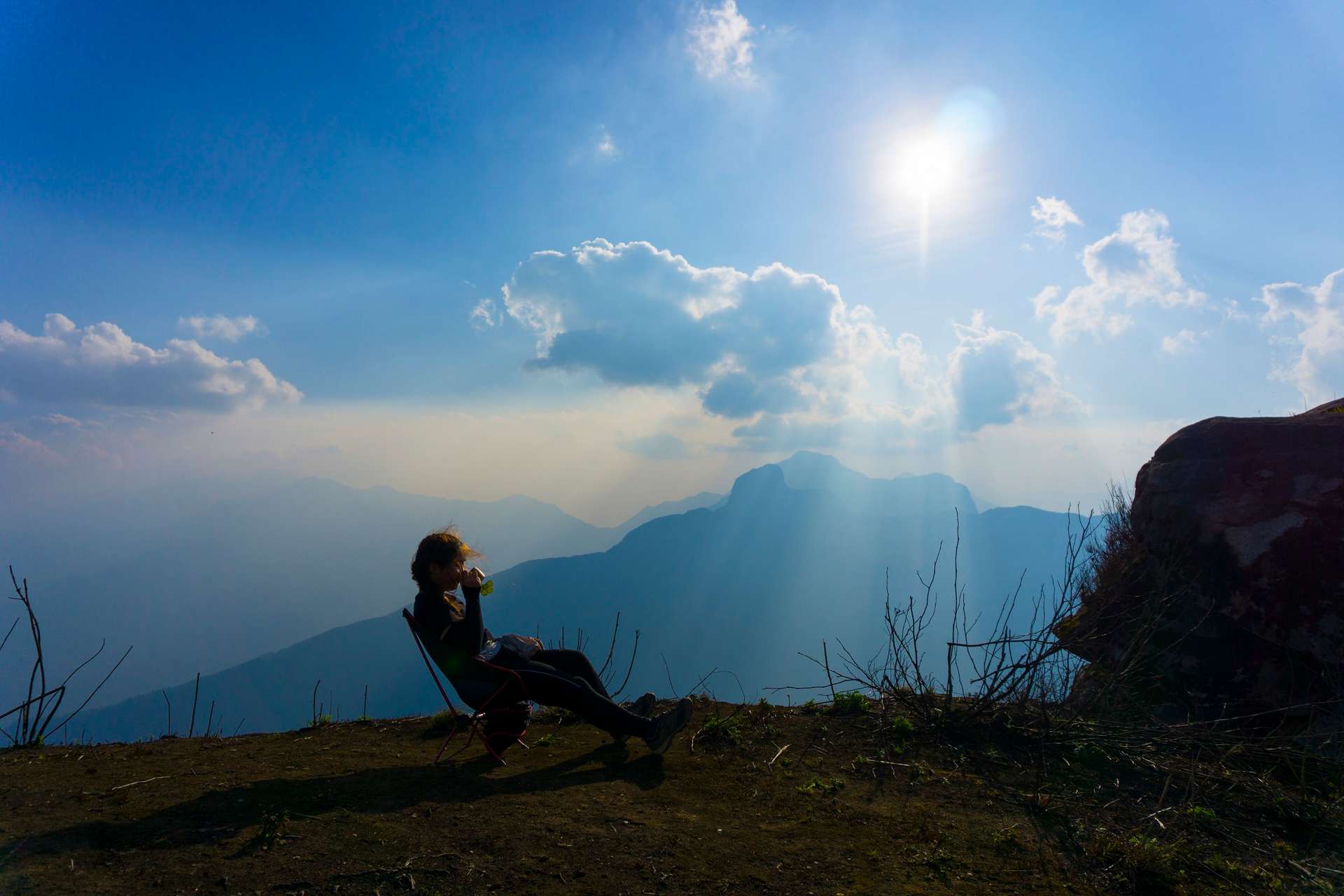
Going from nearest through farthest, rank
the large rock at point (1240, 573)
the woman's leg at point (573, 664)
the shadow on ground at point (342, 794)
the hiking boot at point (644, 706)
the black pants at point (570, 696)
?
the shadow on ground at point (342, 794) < the black pants at point (570, 696) < the woman's leg at point (573, 664) < the hiking boot at point (644, 706) < the large rock at point (1240, 573)

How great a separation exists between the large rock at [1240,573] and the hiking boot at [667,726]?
12.0 feet

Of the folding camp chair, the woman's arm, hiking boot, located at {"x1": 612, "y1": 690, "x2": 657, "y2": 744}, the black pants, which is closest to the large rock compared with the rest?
hiking boot, located at {"x1": 612, "y1": 690, "x2": 657, "y2": 744}

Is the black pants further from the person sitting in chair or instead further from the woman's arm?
the woman's arm

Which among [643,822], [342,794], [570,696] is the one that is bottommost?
[643,822]

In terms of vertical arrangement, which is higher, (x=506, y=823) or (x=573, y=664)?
(x=573, y=664)

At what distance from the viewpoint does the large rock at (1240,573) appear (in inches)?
230

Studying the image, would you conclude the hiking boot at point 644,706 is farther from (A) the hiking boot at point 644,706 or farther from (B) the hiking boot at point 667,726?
(B) the hiking boot at point 667,726

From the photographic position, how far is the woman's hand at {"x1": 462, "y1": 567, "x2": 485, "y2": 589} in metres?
4.70

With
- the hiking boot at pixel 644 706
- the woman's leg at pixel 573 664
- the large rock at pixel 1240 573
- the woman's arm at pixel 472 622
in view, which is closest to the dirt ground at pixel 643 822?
the hiking boot at pixel 644 706

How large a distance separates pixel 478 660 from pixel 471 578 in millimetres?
571

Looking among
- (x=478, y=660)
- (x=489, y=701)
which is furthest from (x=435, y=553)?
(x=489, y=701)

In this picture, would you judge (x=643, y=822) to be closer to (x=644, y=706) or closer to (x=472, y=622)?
(x=644, y=706)

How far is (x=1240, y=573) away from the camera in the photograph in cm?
621

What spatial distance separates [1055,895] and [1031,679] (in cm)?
265
